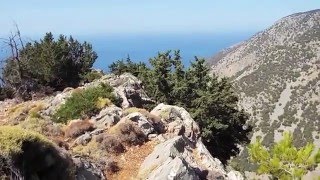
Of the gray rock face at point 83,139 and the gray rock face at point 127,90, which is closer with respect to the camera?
the gray rock face at point 83,139

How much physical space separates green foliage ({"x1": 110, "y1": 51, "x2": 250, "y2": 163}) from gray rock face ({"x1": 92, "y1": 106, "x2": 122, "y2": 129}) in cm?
1150

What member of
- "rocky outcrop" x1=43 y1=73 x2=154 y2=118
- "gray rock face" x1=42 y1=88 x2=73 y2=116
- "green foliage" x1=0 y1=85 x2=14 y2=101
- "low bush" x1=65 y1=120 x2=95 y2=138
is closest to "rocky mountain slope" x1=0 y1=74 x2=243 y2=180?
"low bush" x1=65 y1=120 x2=95 y2=138

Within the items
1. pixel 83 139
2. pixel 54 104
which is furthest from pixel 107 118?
pixel 54 104

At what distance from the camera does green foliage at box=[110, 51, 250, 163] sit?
36.7m

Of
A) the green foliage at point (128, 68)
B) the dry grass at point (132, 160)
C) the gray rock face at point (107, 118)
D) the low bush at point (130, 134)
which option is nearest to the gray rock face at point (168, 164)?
the dry grass at point (132, 160)

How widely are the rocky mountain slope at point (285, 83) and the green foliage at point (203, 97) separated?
69898 millimetres

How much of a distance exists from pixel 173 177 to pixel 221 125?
19174 mm

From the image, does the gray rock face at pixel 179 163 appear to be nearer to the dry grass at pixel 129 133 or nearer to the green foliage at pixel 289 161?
the dry grass at pixel 129 133

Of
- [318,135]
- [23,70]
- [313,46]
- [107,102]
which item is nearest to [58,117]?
[107,102]

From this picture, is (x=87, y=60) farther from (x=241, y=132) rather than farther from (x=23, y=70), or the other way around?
(x=241, y=132)

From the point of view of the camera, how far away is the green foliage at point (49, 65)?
41.2 meters

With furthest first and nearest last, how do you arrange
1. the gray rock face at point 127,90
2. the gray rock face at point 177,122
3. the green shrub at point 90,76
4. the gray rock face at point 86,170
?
the green shrub at point 90,76 → the gray rock face at point 127,90 → the gray rock face at point 177,122 → the gray rock face at point 86,170

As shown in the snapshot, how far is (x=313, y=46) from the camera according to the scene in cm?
14675

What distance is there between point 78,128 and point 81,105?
11.0 feet
